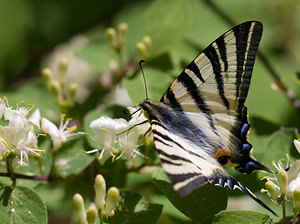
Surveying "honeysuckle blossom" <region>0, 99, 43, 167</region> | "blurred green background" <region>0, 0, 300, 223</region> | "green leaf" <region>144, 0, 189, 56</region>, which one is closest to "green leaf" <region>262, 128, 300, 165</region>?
"blurred green background" <region>0, 0, 300, 223</region>

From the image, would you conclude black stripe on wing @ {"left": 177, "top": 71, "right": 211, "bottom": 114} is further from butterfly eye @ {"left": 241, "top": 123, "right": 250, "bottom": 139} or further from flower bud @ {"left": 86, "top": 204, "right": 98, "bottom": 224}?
flower bud @ {"left": 86, "top": 204, "right": 98, "bottom": 224}

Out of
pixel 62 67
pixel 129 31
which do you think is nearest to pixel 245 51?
pixel 62 67

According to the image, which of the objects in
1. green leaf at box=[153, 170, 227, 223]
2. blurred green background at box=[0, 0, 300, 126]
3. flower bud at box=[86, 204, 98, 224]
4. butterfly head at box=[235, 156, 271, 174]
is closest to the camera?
flower bud at box=[86, 204, 98, 224]

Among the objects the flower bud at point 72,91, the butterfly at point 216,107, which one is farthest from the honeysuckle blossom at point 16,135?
the flower bud at point 72,91

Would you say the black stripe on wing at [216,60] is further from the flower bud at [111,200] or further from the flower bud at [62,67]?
the flower bud at [62,67]

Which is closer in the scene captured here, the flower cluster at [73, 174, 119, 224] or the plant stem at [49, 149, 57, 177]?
the flower cluster at [73, 174, 119, 224]
